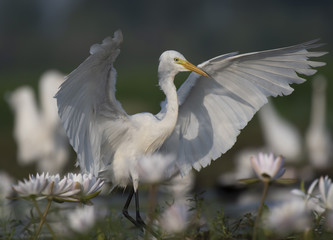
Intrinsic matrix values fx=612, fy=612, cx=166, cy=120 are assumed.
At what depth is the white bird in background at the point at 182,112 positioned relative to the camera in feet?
14.2

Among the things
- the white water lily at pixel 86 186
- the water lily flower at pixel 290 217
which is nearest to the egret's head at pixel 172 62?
the white water lily at pixel 86 186

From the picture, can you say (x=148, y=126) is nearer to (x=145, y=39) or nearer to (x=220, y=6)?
(x=145, y=39)

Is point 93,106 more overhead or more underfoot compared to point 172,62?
more underfoot

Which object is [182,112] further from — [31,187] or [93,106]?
[31,187]

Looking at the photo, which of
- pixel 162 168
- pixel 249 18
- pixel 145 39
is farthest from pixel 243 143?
pixel 249 18

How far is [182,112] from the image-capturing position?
5.04 m

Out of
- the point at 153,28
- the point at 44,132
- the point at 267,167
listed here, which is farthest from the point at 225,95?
the point at 153,28

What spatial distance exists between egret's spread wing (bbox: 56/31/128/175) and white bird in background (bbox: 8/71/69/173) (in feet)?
19.0

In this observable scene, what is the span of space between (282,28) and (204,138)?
10561 centimetres

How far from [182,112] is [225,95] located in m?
0.38

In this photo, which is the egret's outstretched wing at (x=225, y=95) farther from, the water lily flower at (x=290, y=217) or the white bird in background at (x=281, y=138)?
the white bird in background at (x=281, y=138)

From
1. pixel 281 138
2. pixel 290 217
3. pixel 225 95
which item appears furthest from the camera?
pixel 281 138

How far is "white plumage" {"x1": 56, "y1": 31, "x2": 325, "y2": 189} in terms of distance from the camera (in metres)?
4.33

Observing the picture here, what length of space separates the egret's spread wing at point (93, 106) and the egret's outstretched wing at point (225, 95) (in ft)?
1.96
